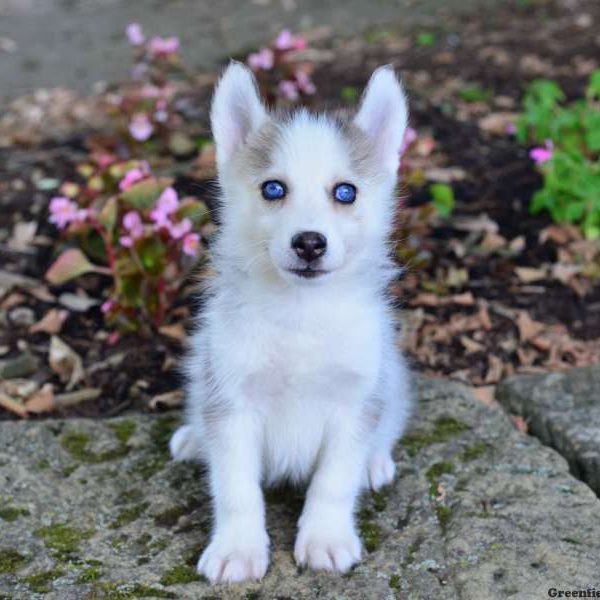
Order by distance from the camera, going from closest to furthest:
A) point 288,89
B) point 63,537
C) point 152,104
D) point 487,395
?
1. point 63,537
2. point 487,395
3. point 288,89
4. point 152,104

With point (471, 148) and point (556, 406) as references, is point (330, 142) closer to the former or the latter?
point (556, 406)

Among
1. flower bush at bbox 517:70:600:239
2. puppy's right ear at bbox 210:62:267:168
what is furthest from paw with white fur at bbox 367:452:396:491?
flower bush at bbox 517:70:600:239

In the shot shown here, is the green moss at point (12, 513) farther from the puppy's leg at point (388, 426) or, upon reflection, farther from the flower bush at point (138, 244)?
the flower bush at point (138, 244)

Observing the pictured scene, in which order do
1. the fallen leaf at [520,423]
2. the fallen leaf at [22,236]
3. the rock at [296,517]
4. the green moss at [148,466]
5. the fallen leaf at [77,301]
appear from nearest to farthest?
the rock at [296,517]
the green moss at [148,466]
the fallen leaf at [520,423]
the fallen leaf at [77,301]
the fallen leaf at [22,236]

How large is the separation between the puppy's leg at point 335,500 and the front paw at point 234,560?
0.48ft

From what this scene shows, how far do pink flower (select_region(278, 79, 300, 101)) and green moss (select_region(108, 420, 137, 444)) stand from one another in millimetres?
3099

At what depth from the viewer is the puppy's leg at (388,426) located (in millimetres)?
3539

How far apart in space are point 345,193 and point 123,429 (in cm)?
155

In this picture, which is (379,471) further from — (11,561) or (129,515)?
(11,561)

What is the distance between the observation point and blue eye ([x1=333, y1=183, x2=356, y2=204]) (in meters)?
3.11

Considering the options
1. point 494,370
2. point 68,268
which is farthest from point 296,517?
point 68,268

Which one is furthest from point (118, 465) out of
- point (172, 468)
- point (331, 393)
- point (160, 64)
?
point (160, 64)

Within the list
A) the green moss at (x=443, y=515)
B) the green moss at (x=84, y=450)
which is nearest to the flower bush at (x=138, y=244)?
the green moss at (x=84, y=450)

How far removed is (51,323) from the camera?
494 centimetres
